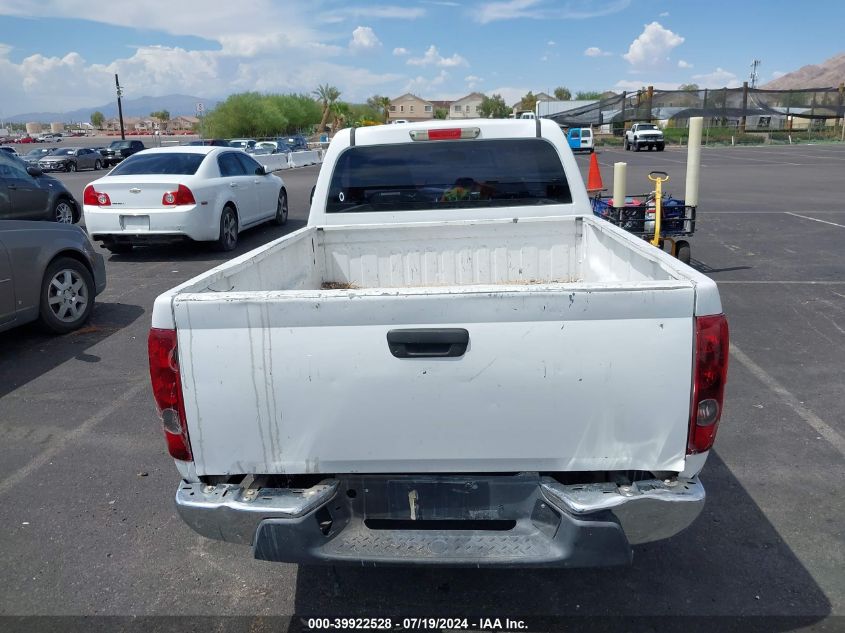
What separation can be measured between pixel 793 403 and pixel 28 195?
12.5 m

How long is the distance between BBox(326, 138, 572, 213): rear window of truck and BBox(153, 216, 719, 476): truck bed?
2.26m

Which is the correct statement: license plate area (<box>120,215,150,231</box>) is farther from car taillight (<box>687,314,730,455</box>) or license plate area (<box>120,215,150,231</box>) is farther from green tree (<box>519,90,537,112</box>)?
green tree (<box>519,90,537,112</box>)

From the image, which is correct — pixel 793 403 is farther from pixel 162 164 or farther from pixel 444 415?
pixel 162 164

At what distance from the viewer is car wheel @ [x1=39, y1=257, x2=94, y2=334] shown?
675cm

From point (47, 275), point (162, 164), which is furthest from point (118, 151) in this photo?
point (47, 275)

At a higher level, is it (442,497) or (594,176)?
(594,176)

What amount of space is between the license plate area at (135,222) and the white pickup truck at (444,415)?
8409 millimetres

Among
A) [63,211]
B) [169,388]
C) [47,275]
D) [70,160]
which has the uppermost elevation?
[70,160]

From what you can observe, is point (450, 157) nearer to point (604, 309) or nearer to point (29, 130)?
point (604, 309)

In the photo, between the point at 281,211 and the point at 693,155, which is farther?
the point at 281,211

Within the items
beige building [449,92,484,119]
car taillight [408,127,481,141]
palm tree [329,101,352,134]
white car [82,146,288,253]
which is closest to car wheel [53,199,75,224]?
white car [82,146,288,253]

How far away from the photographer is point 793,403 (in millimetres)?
5090

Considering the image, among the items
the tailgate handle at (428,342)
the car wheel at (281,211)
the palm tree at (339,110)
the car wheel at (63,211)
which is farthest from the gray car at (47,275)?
the palm tree at (339,110)

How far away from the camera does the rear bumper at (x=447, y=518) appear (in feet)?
8.16
